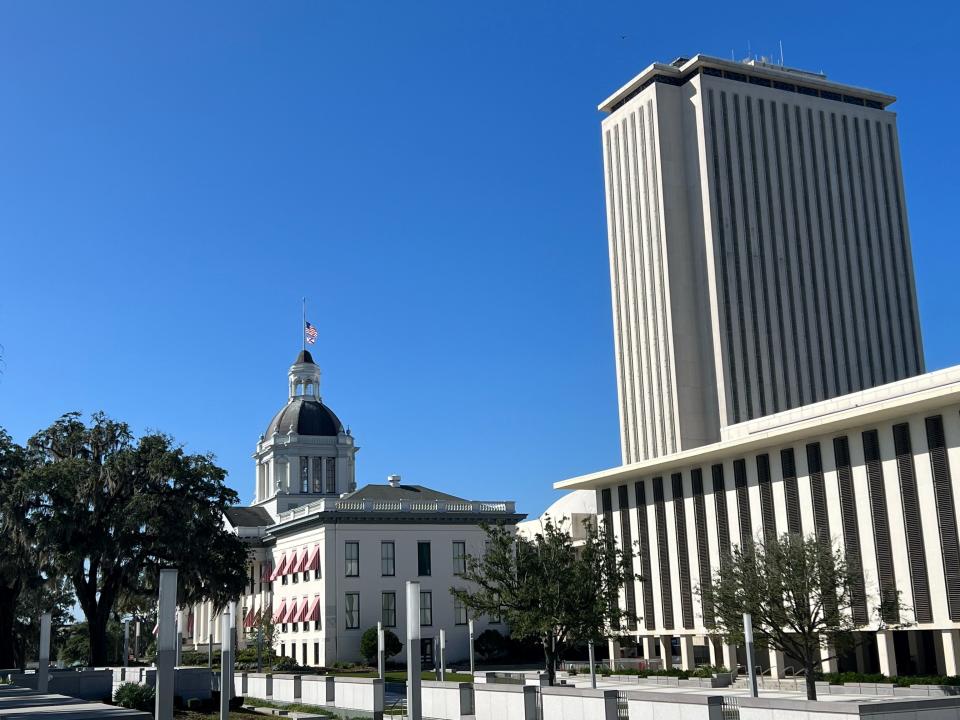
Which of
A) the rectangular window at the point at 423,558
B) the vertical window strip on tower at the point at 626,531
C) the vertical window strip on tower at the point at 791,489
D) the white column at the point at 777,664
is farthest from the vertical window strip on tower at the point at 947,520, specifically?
the rectangular window at the point at 423,558

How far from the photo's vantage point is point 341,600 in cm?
8175

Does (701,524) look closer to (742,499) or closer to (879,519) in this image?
(742,499)

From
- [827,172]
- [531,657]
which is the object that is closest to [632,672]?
[531,657]

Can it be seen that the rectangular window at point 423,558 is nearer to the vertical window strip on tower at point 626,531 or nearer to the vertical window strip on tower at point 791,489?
the vertical window strip on tower at point 626,531

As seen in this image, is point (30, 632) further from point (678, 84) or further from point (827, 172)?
point (827, 172)

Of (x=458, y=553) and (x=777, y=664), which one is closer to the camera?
(x=777, y=664)

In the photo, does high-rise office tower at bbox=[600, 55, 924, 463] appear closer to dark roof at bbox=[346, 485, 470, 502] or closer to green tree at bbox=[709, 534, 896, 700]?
dark roof at bbox=[346, 485, 470, 502]

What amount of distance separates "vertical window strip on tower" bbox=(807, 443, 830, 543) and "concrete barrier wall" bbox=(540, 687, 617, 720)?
64.1 feet

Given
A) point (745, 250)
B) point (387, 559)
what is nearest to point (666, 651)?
point (387, 559)

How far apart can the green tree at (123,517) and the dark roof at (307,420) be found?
52.8m

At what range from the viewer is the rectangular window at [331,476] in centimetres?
11375

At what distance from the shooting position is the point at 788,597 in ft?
130

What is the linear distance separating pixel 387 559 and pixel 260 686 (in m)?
34.2

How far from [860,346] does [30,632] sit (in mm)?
74190
